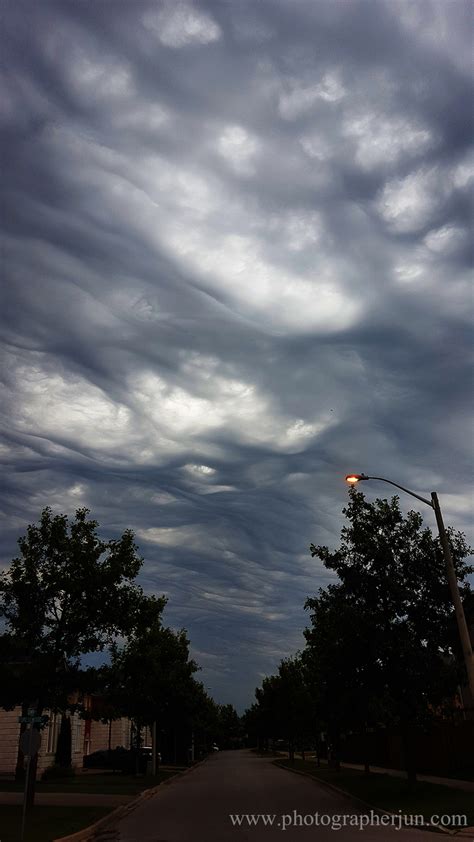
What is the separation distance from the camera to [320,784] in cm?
3122

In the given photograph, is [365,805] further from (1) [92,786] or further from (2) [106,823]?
(1) [92,786]

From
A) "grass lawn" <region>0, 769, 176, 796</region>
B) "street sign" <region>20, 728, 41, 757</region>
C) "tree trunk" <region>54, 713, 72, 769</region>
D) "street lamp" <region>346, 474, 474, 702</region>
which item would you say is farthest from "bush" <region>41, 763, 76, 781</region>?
"street lamp" <region>346, 474, 474, 702</region>

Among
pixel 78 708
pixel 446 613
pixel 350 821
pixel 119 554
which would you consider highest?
pixel 119 554

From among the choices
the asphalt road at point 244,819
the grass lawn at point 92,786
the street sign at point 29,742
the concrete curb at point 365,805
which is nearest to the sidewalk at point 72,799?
the asphalt road at point 244,819

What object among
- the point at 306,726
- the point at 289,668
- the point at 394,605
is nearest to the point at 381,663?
the point at 394,605

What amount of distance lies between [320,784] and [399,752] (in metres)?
6.83

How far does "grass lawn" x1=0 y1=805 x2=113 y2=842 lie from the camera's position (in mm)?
14789

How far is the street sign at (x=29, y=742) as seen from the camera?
14.8 m

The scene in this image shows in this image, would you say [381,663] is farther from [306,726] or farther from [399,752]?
[306,726]

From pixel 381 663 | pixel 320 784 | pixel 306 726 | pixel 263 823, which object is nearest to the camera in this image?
pixel 263 823

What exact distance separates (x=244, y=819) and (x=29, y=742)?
6479 millimetres

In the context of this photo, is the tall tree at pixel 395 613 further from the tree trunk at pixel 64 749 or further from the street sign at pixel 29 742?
the tree trunk at pixel 64 749

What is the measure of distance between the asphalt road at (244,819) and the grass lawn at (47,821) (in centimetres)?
105

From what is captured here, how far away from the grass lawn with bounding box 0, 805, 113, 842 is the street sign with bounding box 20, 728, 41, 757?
1.66 meters
